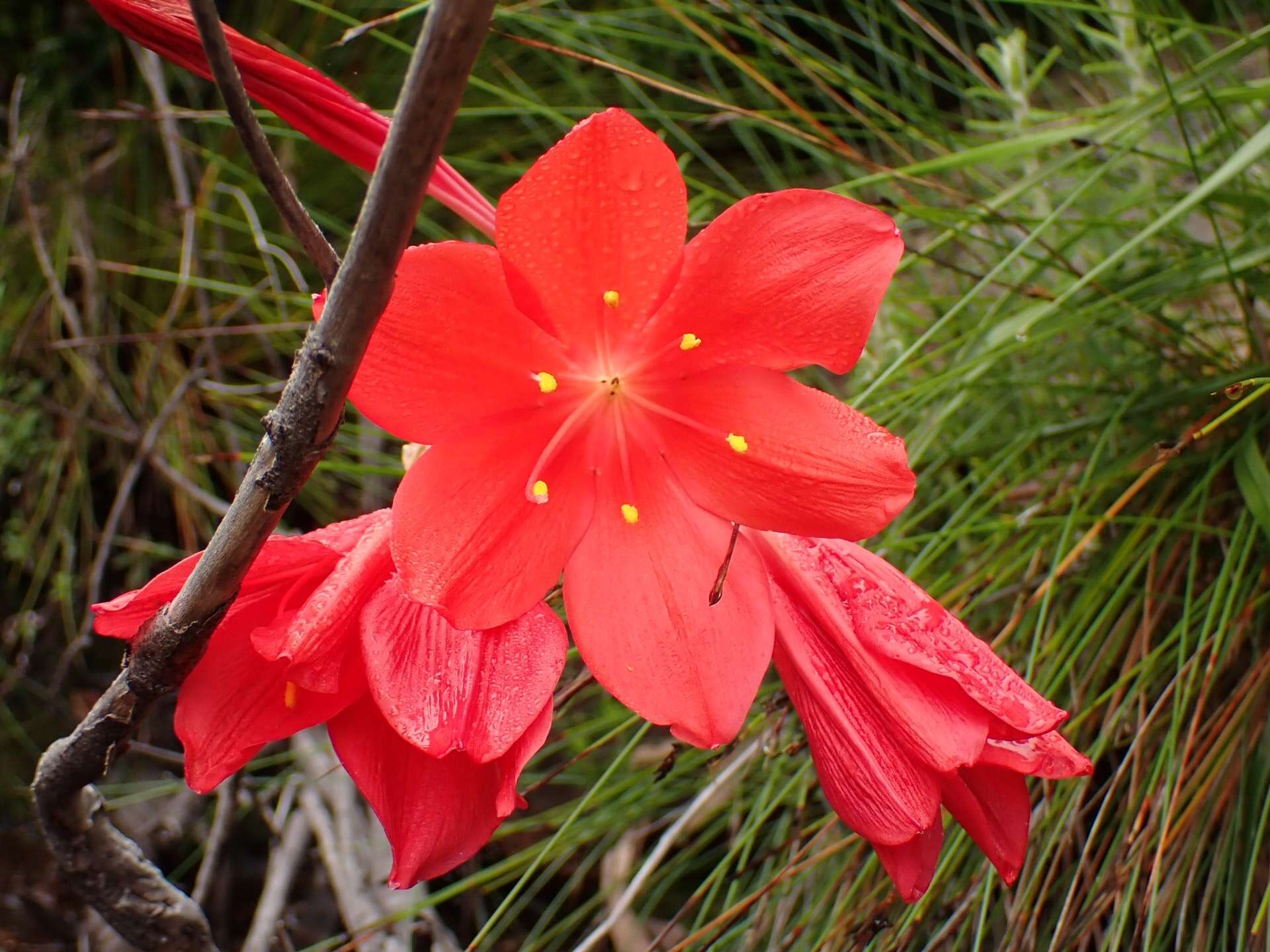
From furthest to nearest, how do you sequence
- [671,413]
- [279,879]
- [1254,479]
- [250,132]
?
[279,879] < [1254,479] < [671,413] < [250,132]

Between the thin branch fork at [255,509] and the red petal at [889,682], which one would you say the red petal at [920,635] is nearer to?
the red petal at [889,682]

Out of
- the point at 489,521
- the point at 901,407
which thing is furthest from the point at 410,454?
the point at 901,407

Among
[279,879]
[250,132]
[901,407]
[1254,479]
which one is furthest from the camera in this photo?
[279,879]

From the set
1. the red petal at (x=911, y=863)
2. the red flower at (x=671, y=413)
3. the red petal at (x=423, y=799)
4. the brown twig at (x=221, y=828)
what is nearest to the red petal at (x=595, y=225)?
the red flower at (x=671, y=413)

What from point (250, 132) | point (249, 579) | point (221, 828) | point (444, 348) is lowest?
point (221, 828)

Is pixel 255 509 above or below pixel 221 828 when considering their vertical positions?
above

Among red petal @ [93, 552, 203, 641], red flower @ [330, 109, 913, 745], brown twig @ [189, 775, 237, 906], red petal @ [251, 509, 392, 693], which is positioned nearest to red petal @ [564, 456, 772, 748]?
red flower @ [330, 109, 913, 745]

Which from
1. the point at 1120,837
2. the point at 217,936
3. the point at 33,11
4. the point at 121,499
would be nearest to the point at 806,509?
the point at 1120,837

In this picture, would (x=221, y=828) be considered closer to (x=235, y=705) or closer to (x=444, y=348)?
(x=235, y=705)
